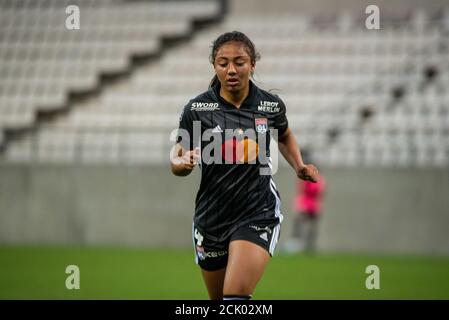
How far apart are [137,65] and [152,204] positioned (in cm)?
557

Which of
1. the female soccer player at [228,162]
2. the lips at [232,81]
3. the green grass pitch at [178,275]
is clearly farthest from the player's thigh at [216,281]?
the green grass pitch at [178,275]

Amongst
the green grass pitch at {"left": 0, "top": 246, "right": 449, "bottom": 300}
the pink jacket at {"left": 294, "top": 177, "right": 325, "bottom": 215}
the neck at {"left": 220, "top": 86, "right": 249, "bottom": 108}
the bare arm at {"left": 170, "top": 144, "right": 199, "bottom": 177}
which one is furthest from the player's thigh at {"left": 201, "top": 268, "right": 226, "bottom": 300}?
the pink jacket at {"left": 294, "top": 177, "right": 325, "bottom": 215}

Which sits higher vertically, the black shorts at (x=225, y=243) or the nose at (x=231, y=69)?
the nose at (x=231, y=69)

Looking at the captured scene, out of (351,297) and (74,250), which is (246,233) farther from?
(74,250)

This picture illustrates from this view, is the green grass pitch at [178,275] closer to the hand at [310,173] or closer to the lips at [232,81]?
the hand at [310,173]

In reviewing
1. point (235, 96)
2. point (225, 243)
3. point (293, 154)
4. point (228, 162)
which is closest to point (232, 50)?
point (235, 96)

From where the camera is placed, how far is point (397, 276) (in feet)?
48.5

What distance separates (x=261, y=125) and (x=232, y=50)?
0.60 meters

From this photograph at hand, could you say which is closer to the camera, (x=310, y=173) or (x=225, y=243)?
(x=225, y=243)

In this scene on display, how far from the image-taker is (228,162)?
755cm

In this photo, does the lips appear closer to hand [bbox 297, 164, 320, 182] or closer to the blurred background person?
hand [bbox 297, 164, 320, 182]

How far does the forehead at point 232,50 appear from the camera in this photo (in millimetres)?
7535

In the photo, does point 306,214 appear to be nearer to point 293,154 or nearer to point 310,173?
point 293,154

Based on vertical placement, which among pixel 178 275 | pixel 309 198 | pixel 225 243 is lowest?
pixel 178 275
